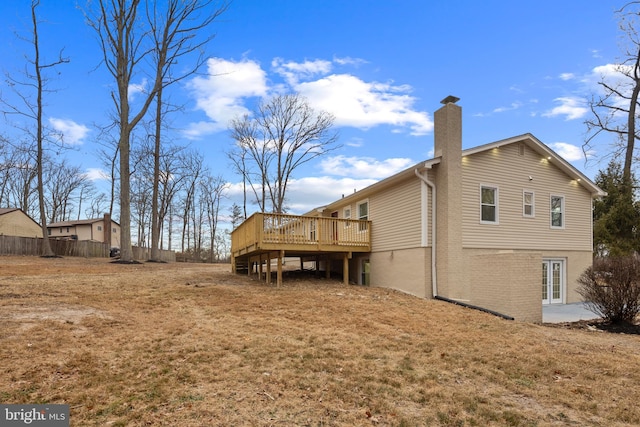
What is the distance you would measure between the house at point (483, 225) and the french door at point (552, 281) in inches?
1.4

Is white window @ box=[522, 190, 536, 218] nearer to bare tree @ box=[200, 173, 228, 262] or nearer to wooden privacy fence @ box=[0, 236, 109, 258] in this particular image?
wooden privacy fence @ box=[0, 236, 109, 258]

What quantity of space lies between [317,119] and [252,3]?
39.6 ft

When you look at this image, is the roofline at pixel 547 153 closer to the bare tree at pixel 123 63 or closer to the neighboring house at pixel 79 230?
the bare tree at pixel 123 63

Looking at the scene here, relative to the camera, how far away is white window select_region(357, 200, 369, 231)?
48.9ft

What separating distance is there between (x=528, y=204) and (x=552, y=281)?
9.42 ft

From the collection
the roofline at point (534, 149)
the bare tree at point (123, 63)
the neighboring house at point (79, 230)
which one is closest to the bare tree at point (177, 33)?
the bare tree at point (123, 63)

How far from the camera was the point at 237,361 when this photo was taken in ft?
16.4

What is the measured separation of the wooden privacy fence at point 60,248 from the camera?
24281 mm

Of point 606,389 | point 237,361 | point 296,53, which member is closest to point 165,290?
point 237,361

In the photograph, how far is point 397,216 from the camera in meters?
13.1

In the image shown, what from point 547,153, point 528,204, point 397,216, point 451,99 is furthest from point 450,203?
point 547,153

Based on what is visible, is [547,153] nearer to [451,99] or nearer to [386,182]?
[451,99]

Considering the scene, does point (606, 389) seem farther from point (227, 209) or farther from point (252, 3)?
point (227, 209)

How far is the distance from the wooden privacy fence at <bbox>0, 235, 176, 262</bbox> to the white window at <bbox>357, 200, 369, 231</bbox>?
22532mm
